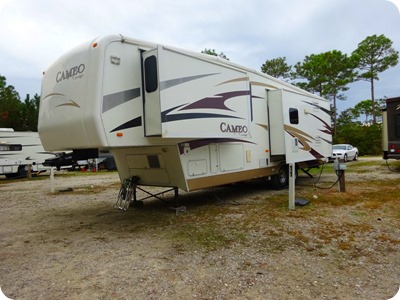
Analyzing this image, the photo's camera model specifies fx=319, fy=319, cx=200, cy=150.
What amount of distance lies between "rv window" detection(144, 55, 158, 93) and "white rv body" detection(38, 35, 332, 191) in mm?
15

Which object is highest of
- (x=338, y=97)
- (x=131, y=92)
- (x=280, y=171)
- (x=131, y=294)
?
(x=338, y=97)

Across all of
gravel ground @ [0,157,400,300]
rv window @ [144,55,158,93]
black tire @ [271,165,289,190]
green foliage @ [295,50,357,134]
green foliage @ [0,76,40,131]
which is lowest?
gravel ground @ [0,157,400,300]

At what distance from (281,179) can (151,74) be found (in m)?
5.39

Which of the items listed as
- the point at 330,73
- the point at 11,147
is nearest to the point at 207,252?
the point at 11,147

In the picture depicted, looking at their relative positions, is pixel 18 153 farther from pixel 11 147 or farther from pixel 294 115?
pixel 294 115

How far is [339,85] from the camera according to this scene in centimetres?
3222

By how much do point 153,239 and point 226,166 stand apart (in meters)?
2.47

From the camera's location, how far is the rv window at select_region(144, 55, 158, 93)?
4879 mm

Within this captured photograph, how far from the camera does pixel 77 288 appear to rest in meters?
3.20

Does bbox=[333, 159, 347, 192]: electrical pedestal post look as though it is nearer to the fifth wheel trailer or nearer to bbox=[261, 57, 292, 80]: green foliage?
the fifth wheel trailer

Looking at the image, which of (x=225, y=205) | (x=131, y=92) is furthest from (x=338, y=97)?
(x=131, y=92)

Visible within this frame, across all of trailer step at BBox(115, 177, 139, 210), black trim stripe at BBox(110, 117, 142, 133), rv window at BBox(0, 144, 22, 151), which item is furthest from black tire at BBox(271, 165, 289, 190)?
rv window at BBox(0, 144, 22, 151)

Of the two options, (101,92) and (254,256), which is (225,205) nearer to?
(254,256)

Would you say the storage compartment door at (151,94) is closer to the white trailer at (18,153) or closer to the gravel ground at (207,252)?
the gravel ground at (207,252)
